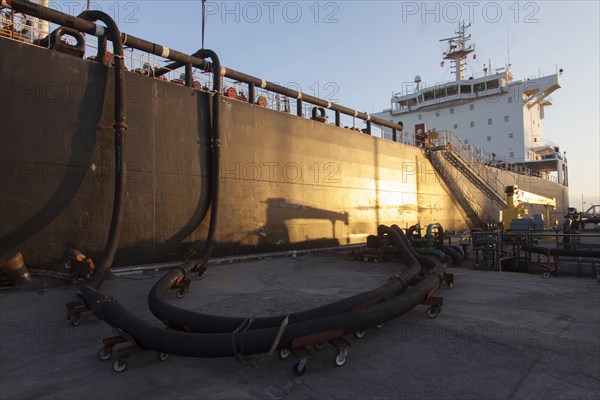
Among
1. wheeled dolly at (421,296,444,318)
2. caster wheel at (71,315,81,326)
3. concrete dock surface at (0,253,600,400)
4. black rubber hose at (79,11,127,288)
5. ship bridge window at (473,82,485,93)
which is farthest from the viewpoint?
ship bridge window at (473,82,485,93)

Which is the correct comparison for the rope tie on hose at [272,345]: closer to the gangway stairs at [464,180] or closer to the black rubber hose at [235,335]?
the black rubber hose at [235,335]

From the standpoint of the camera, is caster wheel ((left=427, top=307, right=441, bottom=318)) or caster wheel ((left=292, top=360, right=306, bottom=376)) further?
caster wheel ((left=427, top=307, right=441, bottom=318))

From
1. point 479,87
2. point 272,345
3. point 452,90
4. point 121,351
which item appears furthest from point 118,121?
point 479,87

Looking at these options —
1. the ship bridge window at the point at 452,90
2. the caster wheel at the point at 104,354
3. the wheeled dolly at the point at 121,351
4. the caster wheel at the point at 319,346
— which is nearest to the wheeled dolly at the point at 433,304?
the caster wheel at the point at 319,346

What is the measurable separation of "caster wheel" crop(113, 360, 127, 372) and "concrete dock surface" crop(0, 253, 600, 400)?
0.05 meters

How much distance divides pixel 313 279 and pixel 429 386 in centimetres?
485

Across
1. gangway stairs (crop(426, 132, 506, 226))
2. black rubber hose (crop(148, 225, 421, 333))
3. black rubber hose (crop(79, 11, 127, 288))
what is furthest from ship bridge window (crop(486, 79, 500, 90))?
black rubber hose (crop(148, 225, 421, 333))

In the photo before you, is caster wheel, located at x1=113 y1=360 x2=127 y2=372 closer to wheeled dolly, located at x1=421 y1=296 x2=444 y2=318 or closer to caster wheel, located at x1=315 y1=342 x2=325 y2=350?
caster wheel, located at x1=315 y1=342 x2=325 y2=350

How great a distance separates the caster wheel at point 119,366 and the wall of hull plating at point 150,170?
4.87 metres

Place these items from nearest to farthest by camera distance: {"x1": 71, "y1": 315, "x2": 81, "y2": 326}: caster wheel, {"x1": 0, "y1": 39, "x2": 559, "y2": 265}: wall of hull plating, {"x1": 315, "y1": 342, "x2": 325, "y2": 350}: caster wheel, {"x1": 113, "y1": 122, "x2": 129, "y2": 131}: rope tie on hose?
{"x1": 315, "y1": 342, "x2": 325, "y2": 350}: caster wheel, {"x1": 71, "y1": 315, "x2": 81, "y2": 326}: caster wheel, {"x1": 0, "y1": 39, "x2": 559, "y2": 265}: wall of hull plating, {"x1": 113, "y1": 122, "x2": 129, "y2": 131}: rope tie on hose

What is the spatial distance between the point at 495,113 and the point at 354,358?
34.3m

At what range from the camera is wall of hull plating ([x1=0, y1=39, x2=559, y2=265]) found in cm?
680

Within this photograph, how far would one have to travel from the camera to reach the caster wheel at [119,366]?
3191 millimetres

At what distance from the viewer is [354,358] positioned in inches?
138
